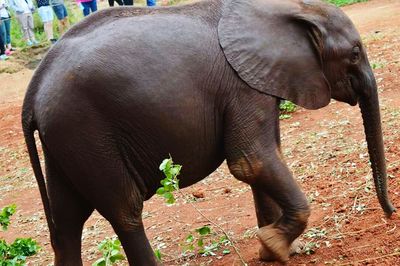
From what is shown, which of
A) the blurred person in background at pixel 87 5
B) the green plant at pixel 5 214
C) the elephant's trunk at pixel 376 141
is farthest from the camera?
the blurred person in background at pixel 87 5

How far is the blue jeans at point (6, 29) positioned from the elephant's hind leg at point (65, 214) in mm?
11803

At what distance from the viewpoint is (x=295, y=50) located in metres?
3.94

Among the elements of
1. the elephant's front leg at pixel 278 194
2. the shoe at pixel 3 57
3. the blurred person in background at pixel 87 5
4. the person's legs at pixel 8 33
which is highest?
the elephant's front leg at pixel 278 194

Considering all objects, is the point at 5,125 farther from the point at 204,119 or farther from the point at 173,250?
the point at 204,119

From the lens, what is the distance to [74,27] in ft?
12.6

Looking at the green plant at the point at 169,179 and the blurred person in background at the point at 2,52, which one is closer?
the green plant at the point at 169,179

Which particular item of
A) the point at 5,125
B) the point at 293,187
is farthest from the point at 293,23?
the point at 5,125

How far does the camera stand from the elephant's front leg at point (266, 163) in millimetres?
3805

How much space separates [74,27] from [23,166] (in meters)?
5.65

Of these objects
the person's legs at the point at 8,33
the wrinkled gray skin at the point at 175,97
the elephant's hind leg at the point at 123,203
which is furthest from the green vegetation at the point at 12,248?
the person's legs at the point at 8,33

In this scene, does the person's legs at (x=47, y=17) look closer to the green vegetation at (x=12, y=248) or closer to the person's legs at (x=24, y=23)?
the person's legs at (x=24, y=23)

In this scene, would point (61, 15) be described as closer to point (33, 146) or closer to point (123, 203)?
point (33, 146)

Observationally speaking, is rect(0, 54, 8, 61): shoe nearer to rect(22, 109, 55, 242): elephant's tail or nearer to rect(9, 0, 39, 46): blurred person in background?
rect(9, 0, 39, 46): blurred person in background

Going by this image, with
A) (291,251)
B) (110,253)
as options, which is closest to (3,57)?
(291,251)
